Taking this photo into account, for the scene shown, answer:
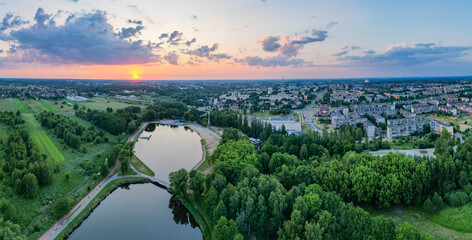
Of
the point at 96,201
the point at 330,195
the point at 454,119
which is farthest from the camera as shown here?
the point at 454,119

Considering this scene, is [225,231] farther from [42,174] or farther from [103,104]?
[103,104]

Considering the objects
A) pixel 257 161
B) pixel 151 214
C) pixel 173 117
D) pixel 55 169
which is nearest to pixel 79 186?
pixel 55 169

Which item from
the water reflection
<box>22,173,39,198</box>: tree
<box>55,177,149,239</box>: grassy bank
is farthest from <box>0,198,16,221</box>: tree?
the water reflection

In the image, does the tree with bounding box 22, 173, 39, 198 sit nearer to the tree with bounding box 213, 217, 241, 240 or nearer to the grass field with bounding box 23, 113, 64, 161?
the grass field with bounding box 23, 113, 64, 161

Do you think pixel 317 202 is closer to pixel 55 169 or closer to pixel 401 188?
pixel 401 188

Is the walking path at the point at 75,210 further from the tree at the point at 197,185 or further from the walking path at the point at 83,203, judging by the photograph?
the tree at the point at 197,185

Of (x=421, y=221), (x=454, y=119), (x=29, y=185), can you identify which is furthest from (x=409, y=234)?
(x=454, y=119)

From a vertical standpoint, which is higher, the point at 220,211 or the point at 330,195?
the point at 330,195
